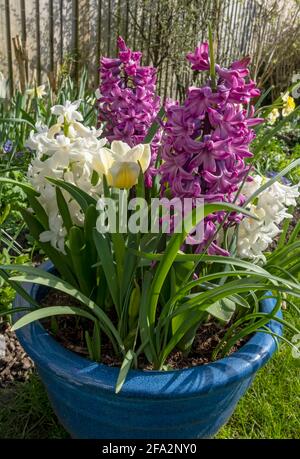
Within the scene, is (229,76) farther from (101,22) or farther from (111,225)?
(101,22)

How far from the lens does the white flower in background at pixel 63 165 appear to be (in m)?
1.10

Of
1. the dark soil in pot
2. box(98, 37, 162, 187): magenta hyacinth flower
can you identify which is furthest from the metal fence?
the dark soil in pot

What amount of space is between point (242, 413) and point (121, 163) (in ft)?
3.23

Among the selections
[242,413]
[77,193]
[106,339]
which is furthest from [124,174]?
[242,413]

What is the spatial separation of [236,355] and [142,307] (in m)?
0.25

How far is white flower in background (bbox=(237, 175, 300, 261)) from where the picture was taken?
1.17 meters

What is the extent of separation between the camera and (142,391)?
1016mm

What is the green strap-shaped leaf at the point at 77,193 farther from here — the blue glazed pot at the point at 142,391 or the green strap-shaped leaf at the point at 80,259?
the blue glazed pot at the point at 142,391

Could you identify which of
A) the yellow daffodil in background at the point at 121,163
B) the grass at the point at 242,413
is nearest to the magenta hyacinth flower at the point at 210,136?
the yellow daffodil in background at the point at 121,163

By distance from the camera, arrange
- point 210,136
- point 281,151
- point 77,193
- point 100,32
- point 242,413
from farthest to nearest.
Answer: point 100,32
point 281,151
point 242,413
point 77,193
point 210,136

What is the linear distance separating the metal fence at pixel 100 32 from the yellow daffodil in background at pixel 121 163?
8.44ft

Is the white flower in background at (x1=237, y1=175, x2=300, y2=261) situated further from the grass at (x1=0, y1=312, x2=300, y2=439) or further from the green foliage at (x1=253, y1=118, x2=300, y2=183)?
the green foliage at (x1=253, y1=118, x2=300, y2=183)

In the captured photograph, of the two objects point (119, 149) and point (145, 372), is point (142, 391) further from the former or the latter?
point (119, 149)
